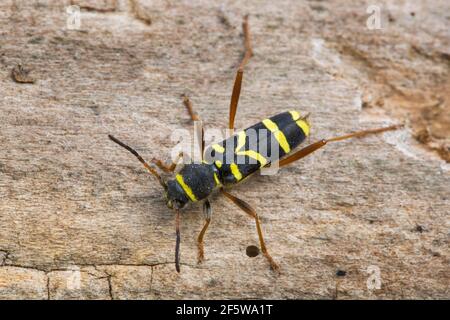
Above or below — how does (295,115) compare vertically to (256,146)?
above

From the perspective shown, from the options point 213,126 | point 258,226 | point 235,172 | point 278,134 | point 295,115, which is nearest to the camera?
point 258,226

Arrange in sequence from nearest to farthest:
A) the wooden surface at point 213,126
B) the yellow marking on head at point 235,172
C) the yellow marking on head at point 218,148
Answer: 1. the wooden surface at point 213,126
2. the yellow marking on head at point 235,172
3. the yellow marking on head at point 218,148

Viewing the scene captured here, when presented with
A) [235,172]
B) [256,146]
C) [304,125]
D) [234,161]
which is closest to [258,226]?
[235,172]

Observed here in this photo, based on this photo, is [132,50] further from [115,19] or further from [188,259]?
[188,259]

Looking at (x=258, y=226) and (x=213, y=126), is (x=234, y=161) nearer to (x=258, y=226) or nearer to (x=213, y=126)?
(x=213, y=126)

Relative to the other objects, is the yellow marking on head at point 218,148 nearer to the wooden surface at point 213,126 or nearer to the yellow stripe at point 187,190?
the wooden surface at point 213,126

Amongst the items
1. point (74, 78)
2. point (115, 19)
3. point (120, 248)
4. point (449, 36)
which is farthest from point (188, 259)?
point (449, 36)

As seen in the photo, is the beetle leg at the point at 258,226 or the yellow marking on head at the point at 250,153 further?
the yellow marking on head at the point at 250,153

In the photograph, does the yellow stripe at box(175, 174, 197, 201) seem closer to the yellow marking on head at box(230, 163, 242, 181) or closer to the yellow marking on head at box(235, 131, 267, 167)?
the yellow marking on head at box(230, 163, 242, 181)

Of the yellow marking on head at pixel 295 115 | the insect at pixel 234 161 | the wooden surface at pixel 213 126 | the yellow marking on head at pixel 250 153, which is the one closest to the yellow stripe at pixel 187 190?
the insect at pixel 234 161
